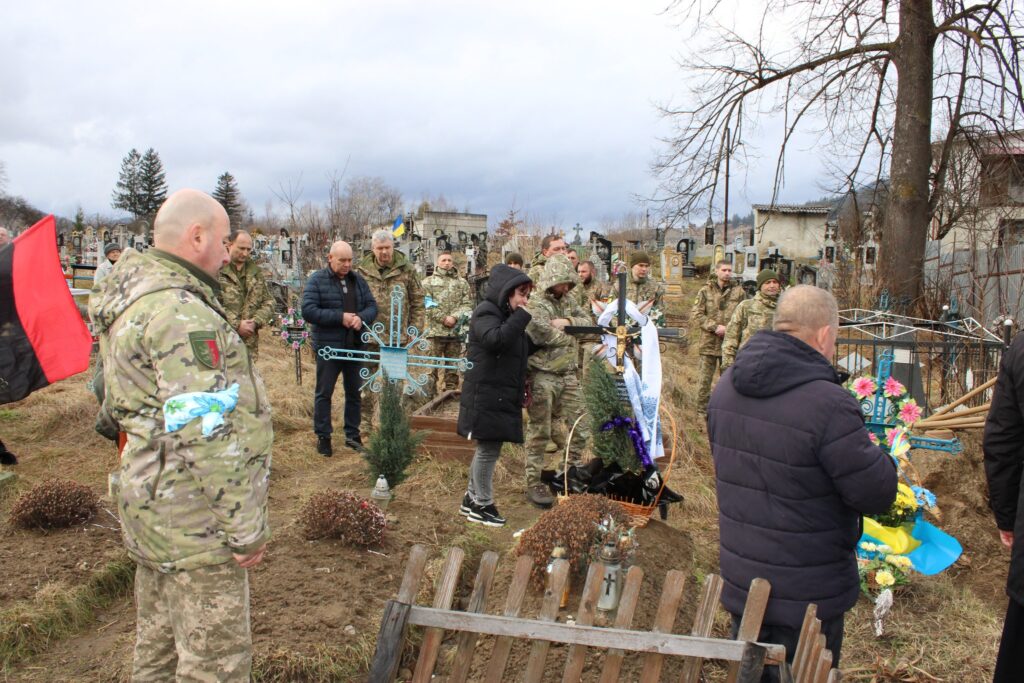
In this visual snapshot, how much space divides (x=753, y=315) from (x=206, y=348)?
7.59 metres

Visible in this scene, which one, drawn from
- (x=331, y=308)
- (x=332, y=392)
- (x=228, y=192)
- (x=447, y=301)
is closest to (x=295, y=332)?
(x=447, y=301)

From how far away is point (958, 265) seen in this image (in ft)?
45.2

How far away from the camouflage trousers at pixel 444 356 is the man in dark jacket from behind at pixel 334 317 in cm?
192

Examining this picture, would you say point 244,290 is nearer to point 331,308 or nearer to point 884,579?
point 331,308

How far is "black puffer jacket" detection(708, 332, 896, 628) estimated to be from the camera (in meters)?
2.42

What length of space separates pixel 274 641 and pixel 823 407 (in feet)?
8.80

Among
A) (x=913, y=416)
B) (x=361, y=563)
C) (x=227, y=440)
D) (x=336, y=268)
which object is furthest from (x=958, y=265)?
(x=227, y=440)

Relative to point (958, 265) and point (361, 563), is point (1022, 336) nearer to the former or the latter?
point (361, 563)

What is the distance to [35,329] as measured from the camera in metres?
5.19

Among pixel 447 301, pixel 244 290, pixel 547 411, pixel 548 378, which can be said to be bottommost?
pixel 547 411

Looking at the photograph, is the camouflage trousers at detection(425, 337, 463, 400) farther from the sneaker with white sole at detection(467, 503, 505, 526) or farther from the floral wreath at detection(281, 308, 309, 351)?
the sneaker with white sole at detection(467, 503, 505, 526)

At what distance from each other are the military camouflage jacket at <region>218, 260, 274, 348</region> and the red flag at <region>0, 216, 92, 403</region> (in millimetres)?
2191

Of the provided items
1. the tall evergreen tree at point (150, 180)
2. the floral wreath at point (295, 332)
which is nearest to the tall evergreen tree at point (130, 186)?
the tall evergreen tree at point (150, 180)

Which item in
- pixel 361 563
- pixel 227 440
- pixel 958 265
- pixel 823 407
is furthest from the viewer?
pixel 958 265
